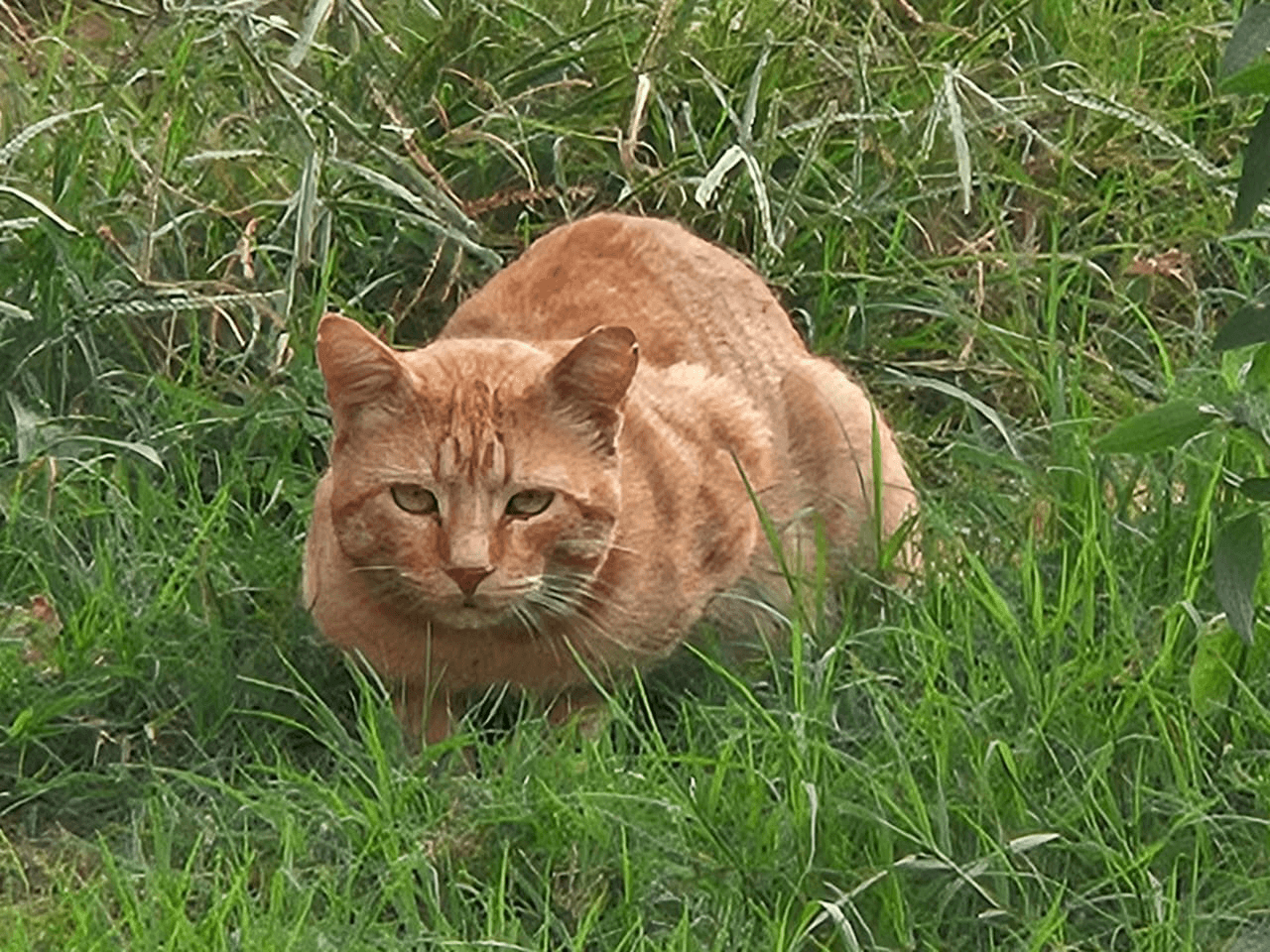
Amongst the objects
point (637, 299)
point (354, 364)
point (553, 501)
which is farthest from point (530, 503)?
point (637, 299)

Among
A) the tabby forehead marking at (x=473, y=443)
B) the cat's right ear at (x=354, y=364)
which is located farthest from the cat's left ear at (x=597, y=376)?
the cat's right ear at (x=354, y=364)

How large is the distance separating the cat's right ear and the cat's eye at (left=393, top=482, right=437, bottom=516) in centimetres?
14

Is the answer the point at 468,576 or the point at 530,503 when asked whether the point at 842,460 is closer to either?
the point at 530,503

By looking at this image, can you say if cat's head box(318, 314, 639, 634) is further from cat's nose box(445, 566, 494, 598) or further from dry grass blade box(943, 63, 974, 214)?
dry grass blade box(943, 63, 974, 214)

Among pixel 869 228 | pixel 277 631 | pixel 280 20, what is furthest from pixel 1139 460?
pixel 280 20

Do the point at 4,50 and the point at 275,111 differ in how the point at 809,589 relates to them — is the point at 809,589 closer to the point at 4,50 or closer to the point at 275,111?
the point at 275,111

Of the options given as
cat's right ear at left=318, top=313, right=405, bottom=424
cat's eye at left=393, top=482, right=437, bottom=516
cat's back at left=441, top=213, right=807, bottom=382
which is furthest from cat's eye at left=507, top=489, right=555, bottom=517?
cat's back at left=441, top=213, right=807, bottom=382

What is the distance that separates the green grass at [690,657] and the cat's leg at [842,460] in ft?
0.37

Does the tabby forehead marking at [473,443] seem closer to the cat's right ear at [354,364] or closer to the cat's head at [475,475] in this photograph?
the cat's head at [475,475]

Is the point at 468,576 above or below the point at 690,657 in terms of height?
above

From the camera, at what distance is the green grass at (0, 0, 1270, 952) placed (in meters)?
3.29

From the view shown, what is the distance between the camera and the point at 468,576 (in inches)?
143

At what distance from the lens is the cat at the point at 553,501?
3.68 meters

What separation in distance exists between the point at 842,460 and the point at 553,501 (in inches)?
29.2
